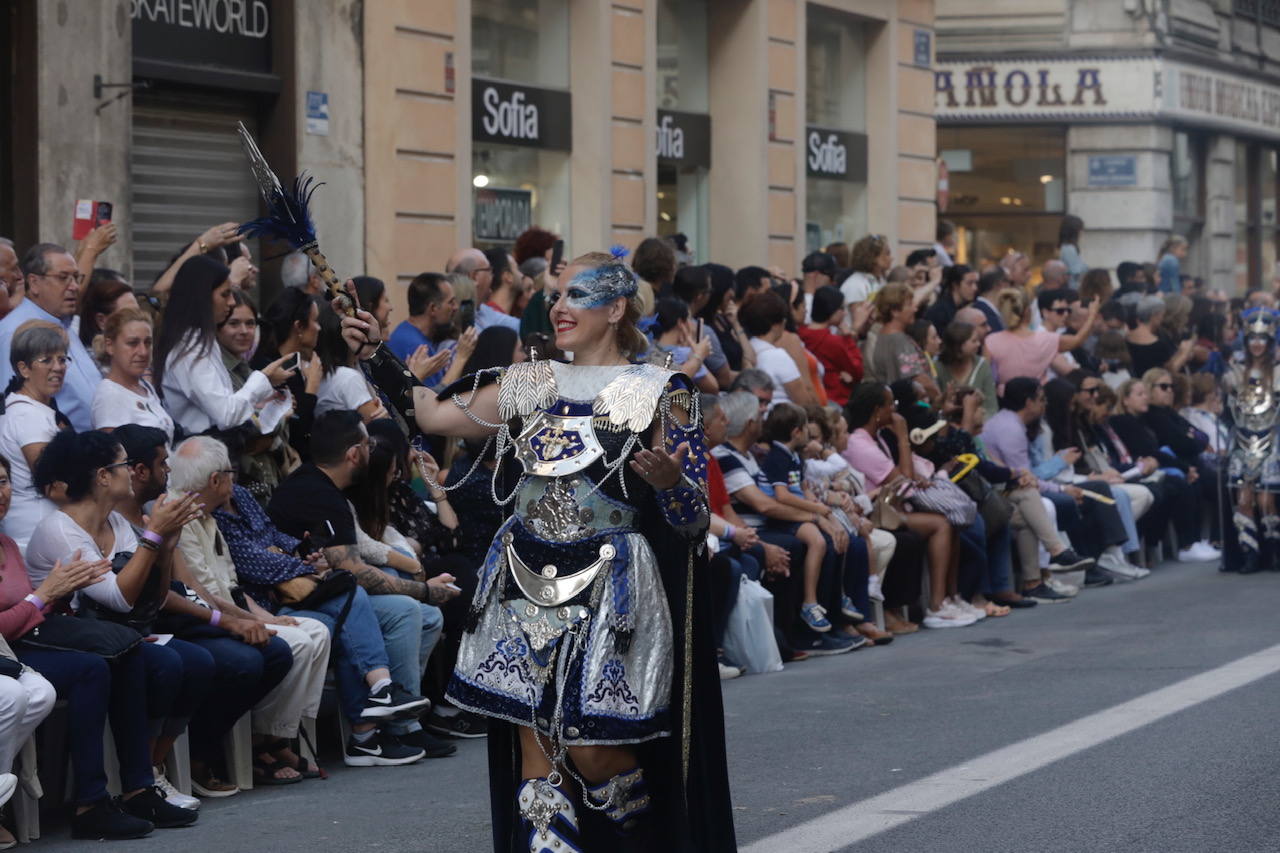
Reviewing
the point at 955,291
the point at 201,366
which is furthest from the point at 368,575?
the point at 955,291

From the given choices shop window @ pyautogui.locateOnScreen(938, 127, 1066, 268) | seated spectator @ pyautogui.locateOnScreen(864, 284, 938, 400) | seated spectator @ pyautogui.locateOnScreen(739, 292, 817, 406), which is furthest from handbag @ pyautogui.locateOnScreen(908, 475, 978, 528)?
shop window @ pyautogui.locateOnScreen(938, 127, 1066, 268)

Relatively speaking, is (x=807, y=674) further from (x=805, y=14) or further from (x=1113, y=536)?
(x=805, y=14)

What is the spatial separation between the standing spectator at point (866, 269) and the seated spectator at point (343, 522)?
26.2 feet

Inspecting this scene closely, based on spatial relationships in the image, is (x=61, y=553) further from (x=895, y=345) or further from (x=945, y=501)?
(x=895, y=345)

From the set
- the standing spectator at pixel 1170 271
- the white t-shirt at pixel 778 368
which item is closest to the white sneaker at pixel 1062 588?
the white t-shirt at pixel 778 368

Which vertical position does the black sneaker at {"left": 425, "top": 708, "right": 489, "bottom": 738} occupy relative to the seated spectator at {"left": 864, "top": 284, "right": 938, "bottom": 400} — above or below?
below

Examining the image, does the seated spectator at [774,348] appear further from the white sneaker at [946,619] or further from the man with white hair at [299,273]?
the man with white hair at [299,273]

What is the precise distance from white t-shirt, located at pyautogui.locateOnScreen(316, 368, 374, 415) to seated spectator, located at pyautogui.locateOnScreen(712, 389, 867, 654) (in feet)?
7.55

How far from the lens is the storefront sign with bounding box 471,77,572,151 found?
688 inches

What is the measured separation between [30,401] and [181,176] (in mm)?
6264

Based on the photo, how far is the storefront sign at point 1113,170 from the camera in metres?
32.2

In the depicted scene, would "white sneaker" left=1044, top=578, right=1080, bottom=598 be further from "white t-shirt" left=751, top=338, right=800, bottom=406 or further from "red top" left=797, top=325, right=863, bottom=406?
"white t-shirt" left=751, top=338, right=800, bottom=406

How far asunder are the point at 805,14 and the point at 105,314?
1331 centimetres

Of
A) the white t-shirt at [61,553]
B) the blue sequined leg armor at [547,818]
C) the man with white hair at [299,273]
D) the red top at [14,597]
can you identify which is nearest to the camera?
the blue sequined leg armor at [547,818]
